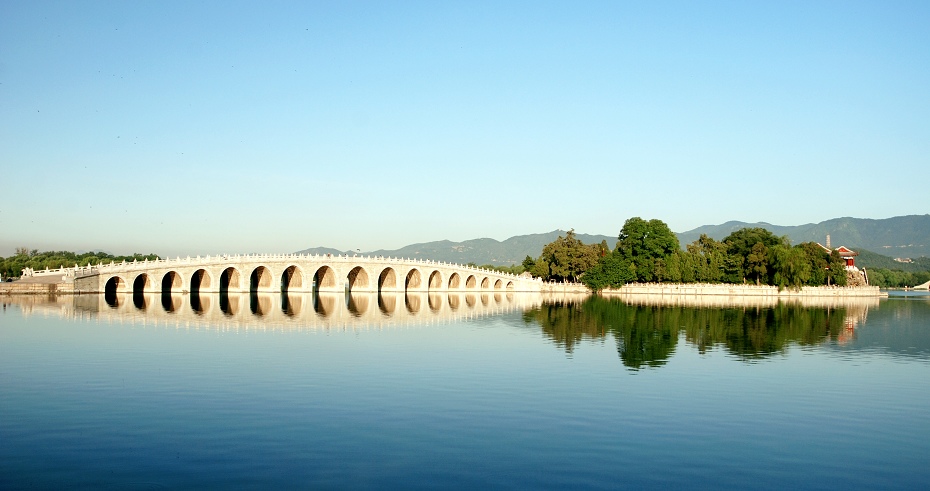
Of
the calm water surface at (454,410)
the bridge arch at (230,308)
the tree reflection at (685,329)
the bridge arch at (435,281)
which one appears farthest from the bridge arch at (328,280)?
the calm water surface at (454,410)

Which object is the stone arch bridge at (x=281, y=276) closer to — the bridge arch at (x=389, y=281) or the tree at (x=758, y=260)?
the bridge arch at (x=389, y=281)

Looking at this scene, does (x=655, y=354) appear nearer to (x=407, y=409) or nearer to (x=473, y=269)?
Result: (x=407, y=409)

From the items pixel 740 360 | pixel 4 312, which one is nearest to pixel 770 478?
pixel 740 360

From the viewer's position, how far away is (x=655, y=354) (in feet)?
79.5

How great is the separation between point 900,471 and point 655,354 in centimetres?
1318

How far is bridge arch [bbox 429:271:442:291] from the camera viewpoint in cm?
7862

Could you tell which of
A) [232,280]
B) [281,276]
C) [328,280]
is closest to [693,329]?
[281,276]

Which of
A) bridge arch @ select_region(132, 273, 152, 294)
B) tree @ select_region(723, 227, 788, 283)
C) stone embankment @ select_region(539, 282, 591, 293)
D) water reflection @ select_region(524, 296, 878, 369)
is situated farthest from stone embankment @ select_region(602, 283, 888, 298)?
bridge arch @ select_region(132, 273, 152, 294)

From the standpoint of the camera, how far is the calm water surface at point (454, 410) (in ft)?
34.7

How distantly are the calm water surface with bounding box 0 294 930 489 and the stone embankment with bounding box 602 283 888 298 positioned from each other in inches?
1808

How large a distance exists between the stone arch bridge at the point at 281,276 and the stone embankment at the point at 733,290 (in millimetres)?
10695

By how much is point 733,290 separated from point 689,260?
5.17m

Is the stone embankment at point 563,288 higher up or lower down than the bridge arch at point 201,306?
higher up

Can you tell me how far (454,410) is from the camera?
1466 centimetres
